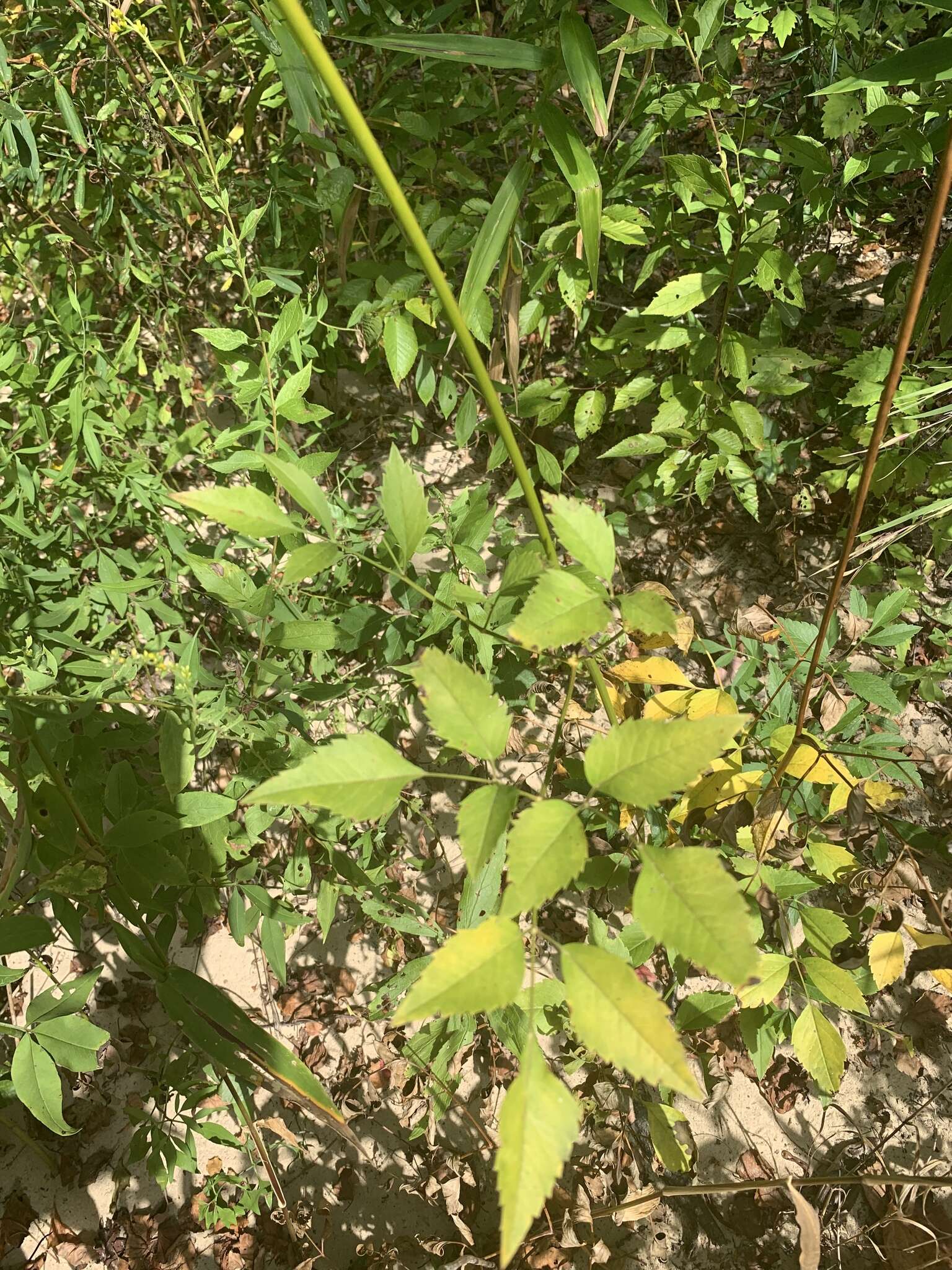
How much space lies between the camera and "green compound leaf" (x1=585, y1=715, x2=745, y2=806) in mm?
638

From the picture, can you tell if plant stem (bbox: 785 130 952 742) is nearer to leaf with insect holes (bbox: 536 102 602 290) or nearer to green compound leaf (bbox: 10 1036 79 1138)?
leaf with insect holes (bbox: 536 102 602 290)

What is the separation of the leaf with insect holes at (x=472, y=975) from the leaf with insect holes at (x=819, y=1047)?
0.76m

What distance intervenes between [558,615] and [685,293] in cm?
129

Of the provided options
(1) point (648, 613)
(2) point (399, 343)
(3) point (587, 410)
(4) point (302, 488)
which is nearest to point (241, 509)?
(4) point (302, 488)

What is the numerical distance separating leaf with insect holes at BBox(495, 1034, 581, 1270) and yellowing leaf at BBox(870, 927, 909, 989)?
978 mm

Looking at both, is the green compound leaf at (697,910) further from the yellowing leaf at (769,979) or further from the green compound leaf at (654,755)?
the yellowing leaf at (769,979)

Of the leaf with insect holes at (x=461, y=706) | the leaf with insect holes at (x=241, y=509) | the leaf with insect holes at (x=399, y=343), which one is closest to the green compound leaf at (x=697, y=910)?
the leaf with insect holes at (x=461, y=706)

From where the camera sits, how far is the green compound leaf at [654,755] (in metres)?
0.64

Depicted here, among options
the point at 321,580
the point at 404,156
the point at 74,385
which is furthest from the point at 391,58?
the point at 321,580

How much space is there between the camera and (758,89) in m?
2.28

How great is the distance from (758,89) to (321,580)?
77.1 inches

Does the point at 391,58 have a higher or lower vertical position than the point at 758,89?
higher

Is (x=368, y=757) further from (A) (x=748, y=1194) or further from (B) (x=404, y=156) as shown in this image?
(B) (x=404, y=156)

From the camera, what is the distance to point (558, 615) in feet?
2.41
